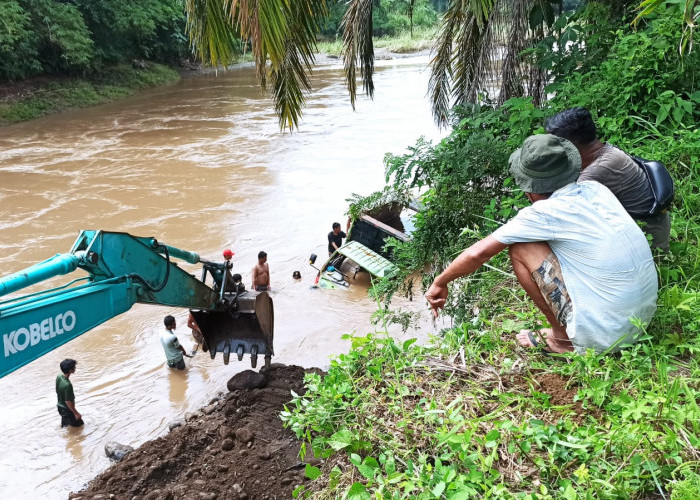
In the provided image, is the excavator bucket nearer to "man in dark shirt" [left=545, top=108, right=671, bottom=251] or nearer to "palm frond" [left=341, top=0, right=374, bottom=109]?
"man in dark shirt" [left=545, top=108, right=671, bottom=251]

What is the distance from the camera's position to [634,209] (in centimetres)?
346

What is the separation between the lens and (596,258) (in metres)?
2.67

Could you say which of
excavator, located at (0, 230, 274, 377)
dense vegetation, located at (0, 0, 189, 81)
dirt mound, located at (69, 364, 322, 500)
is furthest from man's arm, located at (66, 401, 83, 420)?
A: dense vegetation, located at (0, 0, 189, 81)

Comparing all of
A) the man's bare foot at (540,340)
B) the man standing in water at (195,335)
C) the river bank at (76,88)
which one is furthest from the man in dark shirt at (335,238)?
the river bank at (76,88)

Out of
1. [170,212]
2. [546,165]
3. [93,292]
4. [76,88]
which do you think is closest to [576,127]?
[546,165]

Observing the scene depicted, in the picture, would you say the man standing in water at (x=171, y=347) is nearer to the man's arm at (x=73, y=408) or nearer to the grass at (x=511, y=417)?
the man's arm at (x=73, y=408)

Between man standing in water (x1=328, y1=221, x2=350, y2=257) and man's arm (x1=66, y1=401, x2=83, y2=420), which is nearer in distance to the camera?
man's arm (x1=66, y1=401, x2=83, y2=420)

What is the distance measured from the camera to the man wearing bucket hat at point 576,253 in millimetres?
2672

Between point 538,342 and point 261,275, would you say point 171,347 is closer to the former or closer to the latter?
point 261,275

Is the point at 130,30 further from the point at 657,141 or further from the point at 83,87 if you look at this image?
the point at 657,141

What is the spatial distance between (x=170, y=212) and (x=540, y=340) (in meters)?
11.9

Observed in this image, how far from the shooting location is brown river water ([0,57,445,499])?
6605 millimetres

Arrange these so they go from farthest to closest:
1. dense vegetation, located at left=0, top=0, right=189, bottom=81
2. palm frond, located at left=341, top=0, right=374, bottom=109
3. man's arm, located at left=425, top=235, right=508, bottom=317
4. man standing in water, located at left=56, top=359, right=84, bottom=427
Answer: dense vegetation, located at left=0, top=0, right=189, bottom=81
palm frond, located at left=341, top=0, right=374, bottom=109
man standing in water, located at left=56, top=359, right=84, bottom=427
man's arm, located at left=425, top=235, right=508, bottom=317

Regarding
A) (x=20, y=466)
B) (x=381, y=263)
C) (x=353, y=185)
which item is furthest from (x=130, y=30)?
(x=20, y=466)
